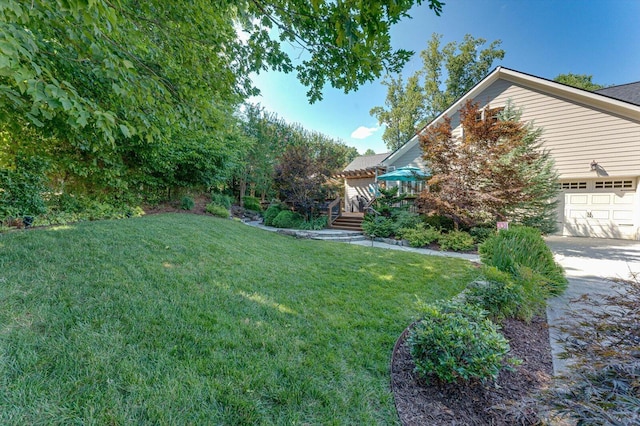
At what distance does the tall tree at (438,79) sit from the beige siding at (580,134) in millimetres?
7926

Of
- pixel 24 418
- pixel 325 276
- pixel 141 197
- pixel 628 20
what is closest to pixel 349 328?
pixel 325 276

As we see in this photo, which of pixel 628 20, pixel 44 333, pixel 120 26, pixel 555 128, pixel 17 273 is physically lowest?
pixel 44 333

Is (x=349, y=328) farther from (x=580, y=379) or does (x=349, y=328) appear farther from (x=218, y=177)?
(x=218, y=177)

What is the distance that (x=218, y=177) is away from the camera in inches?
453

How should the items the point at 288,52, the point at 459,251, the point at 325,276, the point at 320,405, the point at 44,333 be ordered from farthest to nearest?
the point at 459,251 < the point at 325,276 < the point at 288,52 < the point at 44,333 < the point at 320,405

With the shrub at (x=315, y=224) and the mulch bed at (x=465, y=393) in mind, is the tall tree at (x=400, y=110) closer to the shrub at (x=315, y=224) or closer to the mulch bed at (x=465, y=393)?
the shrub at (x=315, y=224)

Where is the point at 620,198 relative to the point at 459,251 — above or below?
above

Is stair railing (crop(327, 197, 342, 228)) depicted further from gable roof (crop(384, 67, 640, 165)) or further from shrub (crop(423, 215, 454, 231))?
gable roof (crop(384, 67, 640, 165))

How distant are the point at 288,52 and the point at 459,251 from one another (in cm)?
712

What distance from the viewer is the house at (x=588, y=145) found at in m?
8.56

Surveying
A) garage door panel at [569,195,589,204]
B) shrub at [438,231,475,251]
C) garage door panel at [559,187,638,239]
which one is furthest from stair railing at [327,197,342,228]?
garage door panel at [569,195,589,204]

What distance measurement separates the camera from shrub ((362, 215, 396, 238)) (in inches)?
358

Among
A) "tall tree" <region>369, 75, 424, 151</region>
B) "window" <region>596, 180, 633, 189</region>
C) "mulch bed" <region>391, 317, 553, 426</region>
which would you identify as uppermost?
"tall tree" <region>369, 75, 424, 151</region>

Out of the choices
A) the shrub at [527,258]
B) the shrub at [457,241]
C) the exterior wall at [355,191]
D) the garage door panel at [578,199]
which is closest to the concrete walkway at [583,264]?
the shrub at [527,258]
